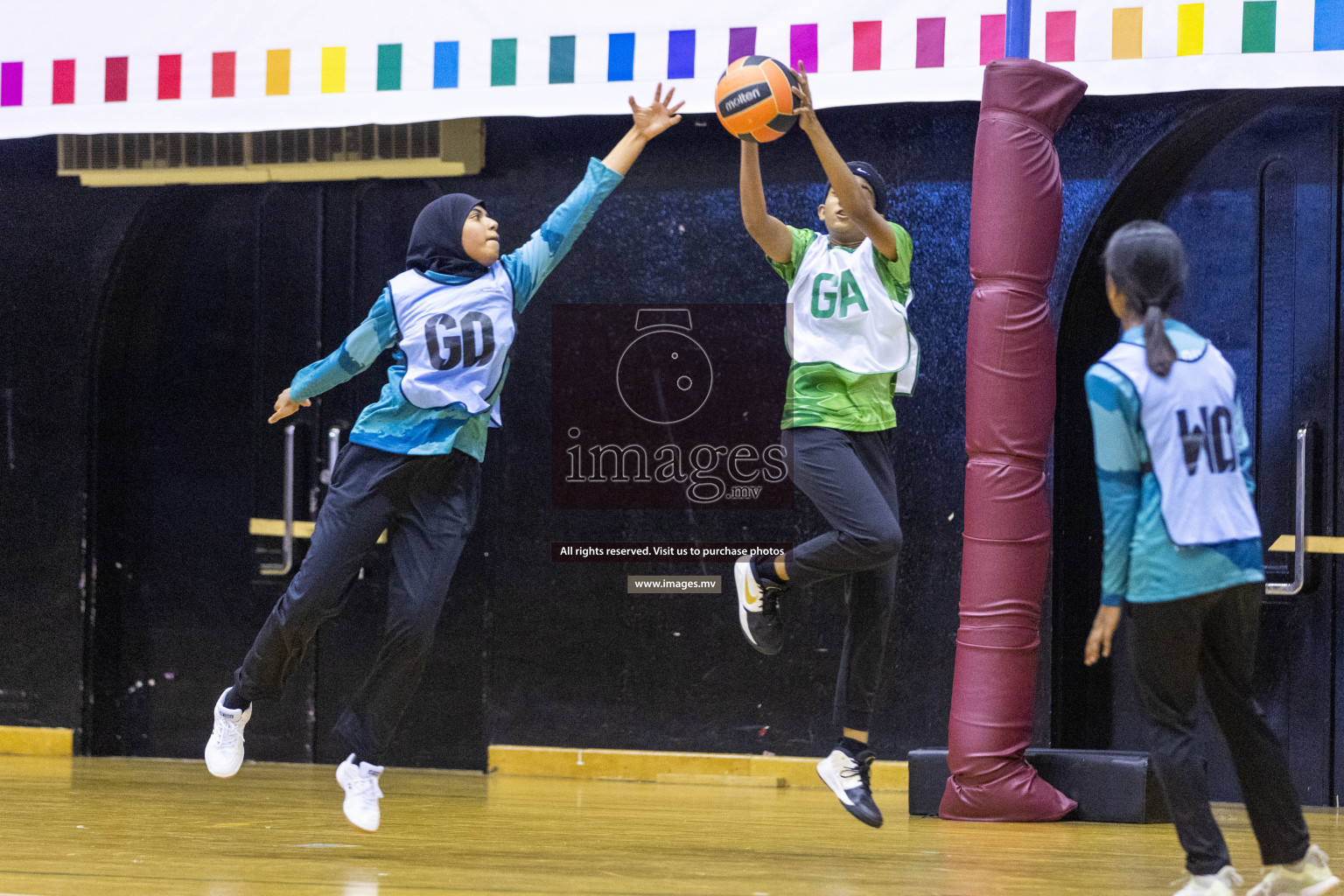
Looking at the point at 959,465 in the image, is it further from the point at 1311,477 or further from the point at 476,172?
the point at 476,172

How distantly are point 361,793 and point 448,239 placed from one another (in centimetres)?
162

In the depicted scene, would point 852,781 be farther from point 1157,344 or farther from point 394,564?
point 1157,344

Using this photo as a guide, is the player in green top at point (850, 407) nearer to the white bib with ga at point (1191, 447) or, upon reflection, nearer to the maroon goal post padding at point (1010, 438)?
the maroon goal post padding at point (1010, 438)

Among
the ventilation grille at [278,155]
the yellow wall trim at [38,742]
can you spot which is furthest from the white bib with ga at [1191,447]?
the yellow wall trim at [38,742]

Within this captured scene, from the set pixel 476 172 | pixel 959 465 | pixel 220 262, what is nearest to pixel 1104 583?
A: pixel 959 465

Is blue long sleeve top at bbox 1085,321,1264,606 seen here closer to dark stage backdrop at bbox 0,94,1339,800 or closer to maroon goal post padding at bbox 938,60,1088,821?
maroon goal post padding at bbox 938,60,1088,821

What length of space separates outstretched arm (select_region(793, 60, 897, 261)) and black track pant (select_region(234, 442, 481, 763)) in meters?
1.34

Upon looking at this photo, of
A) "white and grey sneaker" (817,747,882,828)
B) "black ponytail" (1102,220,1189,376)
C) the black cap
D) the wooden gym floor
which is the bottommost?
the wooden gym floor

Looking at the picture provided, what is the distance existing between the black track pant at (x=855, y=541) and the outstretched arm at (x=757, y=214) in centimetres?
58

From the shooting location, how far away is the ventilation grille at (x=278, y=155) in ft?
20.2

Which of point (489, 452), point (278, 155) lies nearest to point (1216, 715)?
point (489, 452)

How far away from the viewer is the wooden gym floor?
352 cm

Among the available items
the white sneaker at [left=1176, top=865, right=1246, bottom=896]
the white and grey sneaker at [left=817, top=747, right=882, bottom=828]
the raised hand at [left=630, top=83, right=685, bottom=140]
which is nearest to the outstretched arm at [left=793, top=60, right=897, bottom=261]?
the raised hand at [left=630, top=83, right=685, bottom=140]

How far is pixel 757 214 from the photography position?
4418 mm
